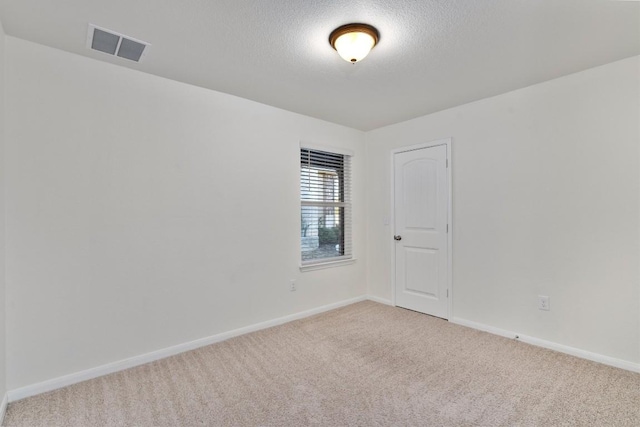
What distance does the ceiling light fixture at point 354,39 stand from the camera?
1.99 metres

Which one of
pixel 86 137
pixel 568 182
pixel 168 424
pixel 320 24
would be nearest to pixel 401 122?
pixel 568 182

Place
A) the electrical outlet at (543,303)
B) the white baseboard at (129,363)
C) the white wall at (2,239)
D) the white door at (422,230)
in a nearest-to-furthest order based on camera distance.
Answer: the white wall at (2,239), the white baseboard at (129,363), the electrical outlet at (543,303), the white door at (422,230)

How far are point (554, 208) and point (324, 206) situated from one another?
7.88ft

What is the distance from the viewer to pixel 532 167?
2.93 meters

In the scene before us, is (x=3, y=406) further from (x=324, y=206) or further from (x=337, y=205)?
(x=337, y=205)

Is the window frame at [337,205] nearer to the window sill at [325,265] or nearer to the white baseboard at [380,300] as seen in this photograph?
the window sill at [325,265]

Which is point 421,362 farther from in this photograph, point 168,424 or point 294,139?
point 294,139

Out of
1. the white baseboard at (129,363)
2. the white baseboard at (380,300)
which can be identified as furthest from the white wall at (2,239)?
the white baseboard at (380,300)

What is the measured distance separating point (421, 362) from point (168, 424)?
1.89 meters

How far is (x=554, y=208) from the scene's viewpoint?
279cm

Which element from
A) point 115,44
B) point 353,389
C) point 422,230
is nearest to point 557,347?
point 422,230

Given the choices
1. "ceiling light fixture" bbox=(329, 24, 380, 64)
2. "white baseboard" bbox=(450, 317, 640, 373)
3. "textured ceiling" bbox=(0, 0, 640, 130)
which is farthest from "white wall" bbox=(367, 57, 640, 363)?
"ceiling light fixture" bbox=(329, 24, 380, 64)

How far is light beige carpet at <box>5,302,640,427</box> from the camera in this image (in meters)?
1.88

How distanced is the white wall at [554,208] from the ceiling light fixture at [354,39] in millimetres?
1825
